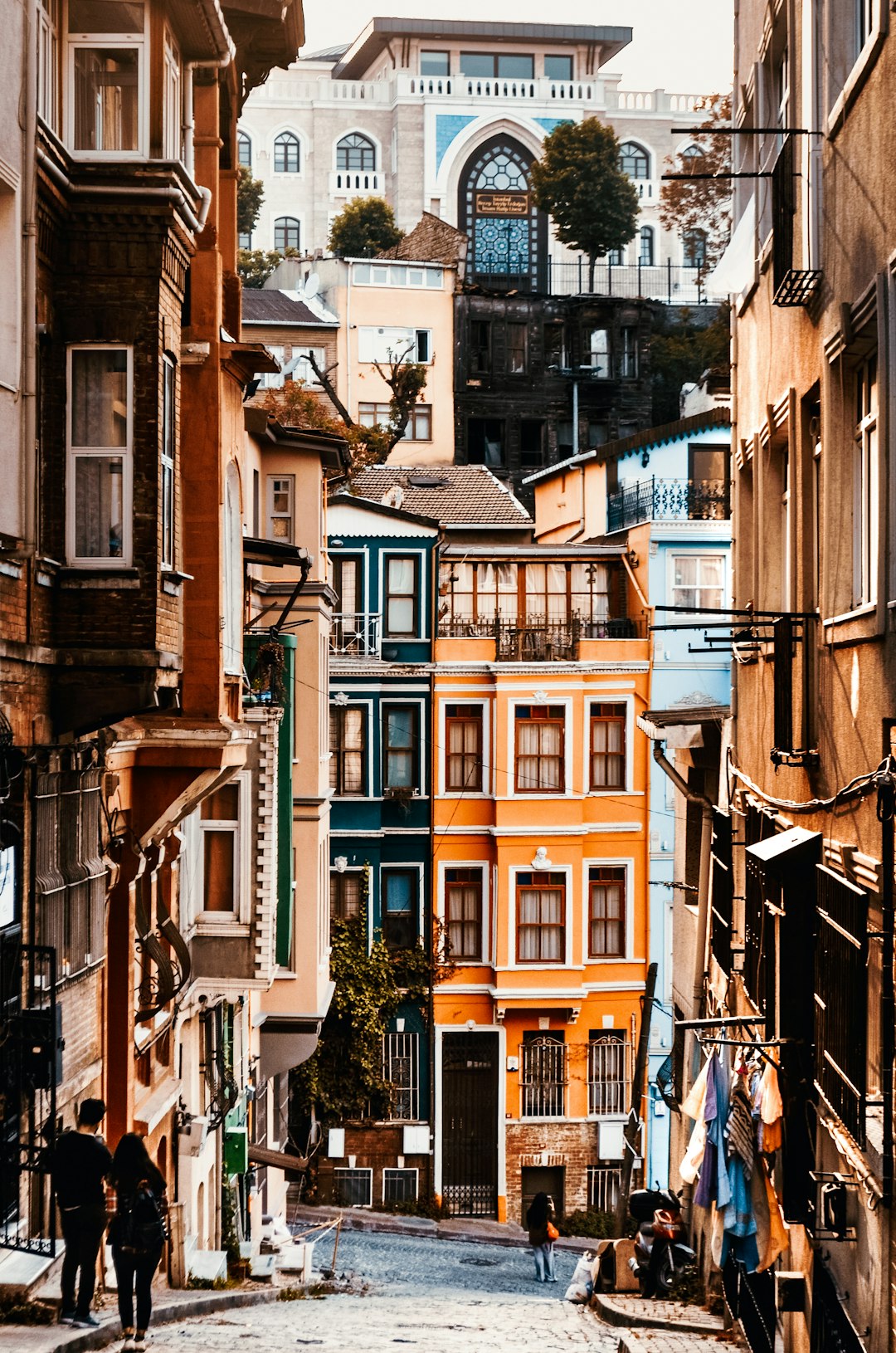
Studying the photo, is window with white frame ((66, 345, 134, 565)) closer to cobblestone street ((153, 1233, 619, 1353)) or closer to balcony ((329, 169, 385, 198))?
cobblestone street ((153, 1233, 619, 1353))

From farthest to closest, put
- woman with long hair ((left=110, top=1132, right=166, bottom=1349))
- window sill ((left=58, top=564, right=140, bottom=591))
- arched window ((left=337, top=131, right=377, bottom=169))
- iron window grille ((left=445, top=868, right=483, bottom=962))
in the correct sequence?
arched window ((left=337, top=131, right=377, bottom=169))
iron window grille ((left=445, top=868, right=483, bottom=962))
window sill ((left=58, top=564, right=140, bottom=591))
woman with long hair ((left=110, top=1132, right=166, bottom=1349))

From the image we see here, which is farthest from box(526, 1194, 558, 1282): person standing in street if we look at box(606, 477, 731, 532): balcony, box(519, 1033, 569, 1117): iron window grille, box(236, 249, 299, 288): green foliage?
box(236, 249, 299, 288): green foliage

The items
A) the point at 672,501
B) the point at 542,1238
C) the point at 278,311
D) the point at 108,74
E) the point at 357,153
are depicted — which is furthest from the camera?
the point at 357,153

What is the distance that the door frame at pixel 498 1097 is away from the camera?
38.8m

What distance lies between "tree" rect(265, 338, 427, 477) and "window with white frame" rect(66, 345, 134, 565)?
1451 inches

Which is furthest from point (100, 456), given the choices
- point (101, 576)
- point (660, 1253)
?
point (660, 1253)

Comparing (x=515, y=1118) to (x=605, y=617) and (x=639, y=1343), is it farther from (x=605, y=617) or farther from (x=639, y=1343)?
(x=639, y=1343)

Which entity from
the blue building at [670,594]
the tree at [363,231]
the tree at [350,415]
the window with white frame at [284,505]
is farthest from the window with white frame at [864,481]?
the tree at [363,231]

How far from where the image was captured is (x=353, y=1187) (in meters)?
38.6

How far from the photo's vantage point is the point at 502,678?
39.3 m

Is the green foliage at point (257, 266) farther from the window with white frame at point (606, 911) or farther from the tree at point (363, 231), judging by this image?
the window with white frame at point (606, 911)

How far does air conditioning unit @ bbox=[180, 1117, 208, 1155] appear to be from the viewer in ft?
71.9

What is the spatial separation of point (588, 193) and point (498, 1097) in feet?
149

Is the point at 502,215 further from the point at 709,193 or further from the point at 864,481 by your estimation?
the point at 864,481
